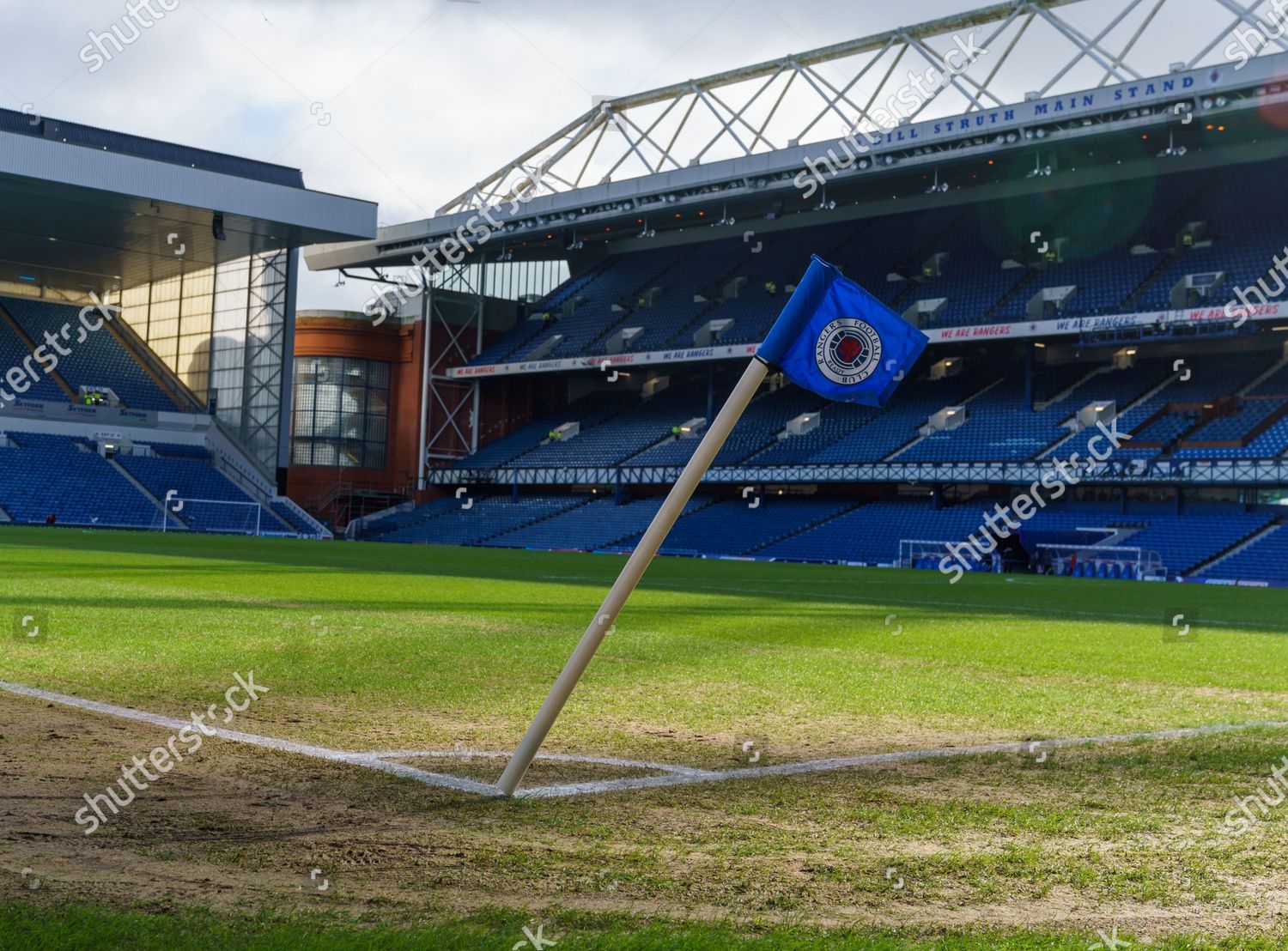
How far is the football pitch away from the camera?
371cm

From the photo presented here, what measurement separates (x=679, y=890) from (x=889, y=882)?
724 mm

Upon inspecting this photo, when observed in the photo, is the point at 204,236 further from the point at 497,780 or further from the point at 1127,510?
the point at 497,780

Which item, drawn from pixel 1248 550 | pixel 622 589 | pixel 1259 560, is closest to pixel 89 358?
pixel 1248 550

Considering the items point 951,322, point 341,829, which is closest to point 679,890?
point 341,829

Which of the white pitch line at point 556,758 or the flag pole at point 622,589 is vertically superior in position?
the flag pole at point 622,589

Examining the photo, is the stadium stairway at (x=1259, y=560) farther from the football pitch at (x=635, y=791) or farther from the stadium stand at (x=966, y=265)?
the football pitch at (x=635, y=791)

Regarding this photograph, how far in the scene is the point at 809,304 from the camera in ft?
17.0

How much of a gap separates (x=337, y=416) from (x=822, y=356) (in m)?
66.3

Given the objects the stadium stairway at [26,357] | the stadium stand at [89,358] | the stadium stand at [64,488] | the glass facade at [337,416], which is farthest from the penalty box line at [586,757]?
the glass facade at [337,416]

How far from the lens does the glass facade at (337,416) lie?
68812 millimetres

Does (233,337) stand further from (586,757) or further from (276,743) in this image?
(586,757)

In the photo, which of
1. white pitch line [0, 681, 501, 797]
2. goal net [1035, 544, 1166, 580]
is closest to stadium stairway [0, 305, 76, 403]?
goal net [1035, 544, 1166, 580]

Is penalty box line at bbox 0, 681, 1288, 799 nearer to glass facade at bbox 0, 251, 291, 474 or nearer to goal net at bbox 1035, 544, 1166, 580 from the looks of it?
goal net at bbox 1035, 544, 1166, 580

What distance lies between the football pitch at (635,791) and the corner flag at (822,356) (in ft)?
3.24
